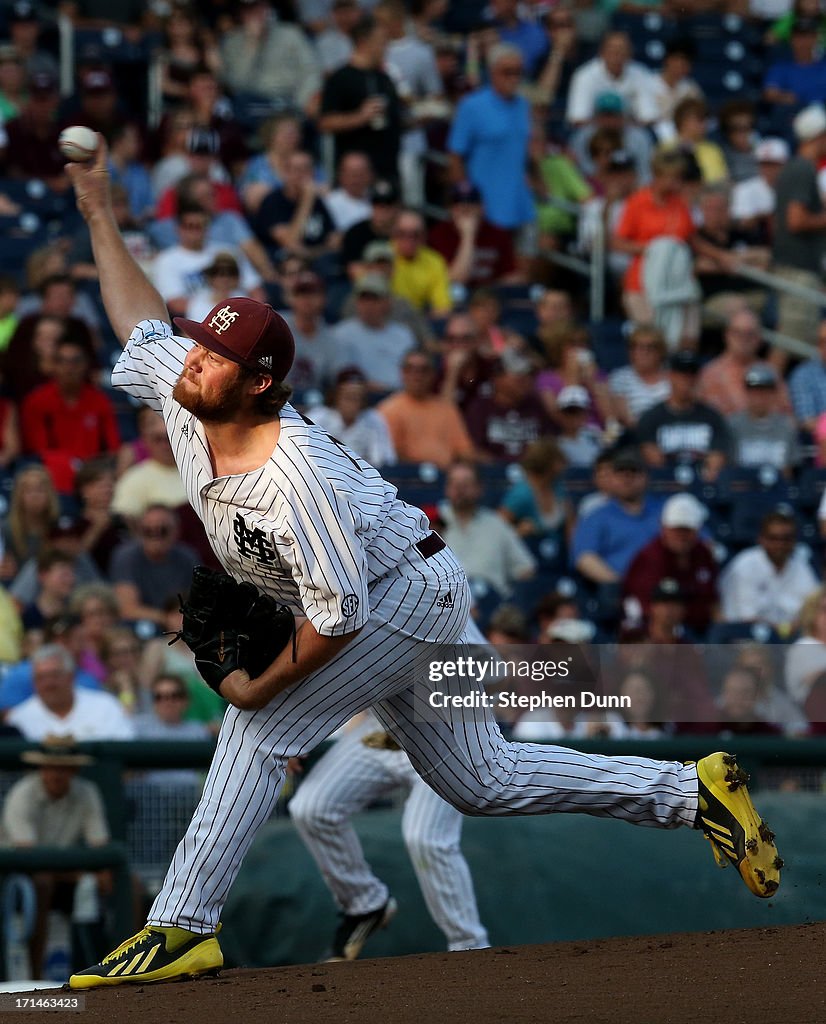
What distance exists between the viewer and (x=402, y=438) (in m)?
9.98

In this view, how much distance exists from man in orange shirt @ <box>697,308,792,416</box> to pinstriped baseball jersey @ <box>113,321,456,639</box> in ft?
20.6

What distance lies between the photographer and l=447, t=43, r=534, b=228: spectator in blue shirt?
12.2m

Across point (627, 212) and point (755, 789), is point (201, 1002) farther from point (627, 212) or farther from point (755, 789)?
point (627, 212)

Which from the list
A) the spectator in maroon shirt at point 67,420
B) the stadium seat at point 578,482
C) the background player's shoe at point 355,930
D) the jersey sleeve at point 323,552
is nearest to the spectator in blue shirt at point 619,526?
the stadium seat at point 578,482

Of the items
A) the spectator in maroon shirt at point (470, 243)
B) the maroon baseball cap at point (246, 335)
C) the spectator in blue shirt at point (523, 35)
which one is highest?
the spectator in blue shirt at point (523, 35)

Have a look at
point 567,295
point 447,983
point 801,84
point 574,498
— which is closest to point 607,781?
point 447,983

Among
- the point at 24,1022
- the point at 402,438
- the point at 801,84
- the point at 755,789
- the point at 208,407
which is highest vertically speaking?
the point at 801,84

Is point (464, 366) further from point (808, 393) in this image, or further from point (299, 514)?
point (299, 514)

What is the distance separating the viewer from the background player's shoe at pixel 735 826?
4.90 metres

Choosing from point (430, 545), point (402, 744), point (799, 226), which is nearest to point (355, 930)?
point (402, 744)

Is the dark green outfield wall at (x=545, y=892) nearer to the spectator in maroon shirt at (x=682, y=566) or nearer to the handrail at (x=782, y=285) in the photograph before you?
the spectator in maroon shirt at (x=682, y=566)

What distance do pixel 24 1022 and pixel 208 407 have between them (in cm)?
143

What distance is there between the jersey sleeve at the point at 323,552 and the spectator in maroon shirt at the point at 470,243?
7620mm

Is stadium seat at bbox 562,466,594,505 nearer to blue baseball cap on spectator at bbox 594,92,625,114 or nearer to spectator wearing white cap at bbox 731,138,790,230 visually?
spectator wearing white cap at bbox 731,138,790,230
